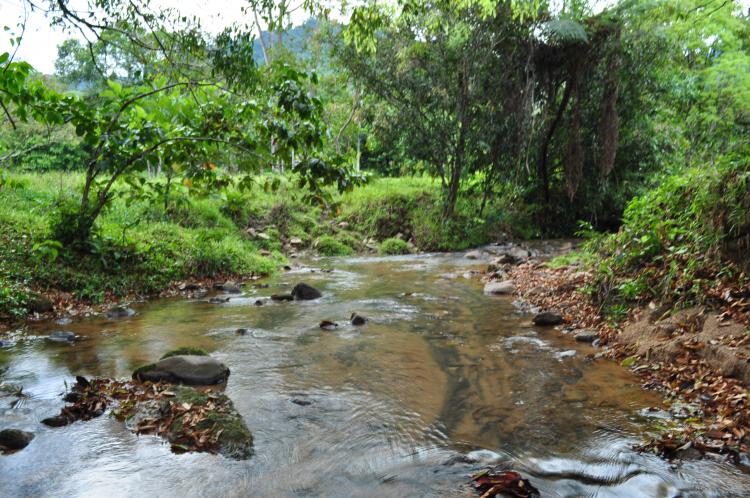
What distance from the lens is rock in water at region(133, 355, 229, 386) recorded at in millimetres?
4992

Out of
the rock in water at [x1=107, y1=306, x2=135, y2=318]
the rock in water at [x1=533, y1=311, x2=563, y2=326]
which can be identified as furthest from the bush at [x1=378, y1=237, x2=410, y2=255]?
the rock in water at [x1=533, y1=311, x2=563, y2=326]

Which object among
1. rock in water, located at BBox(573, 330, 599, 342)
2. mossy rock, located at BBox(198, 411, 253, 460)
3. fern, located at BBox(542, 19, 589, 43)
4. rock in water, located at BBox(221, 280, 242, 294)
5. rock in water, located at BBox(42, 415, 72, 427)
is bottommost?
rock in water, located at BBox(221, 280, 242, 294)

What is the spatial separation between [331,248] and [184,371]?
41.2 feet

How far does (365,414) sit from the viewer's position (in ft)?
14.2

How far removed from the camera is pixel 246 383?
16.7 ft

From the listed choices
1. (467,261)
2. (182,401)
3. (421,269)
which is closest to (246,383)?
(182,401)

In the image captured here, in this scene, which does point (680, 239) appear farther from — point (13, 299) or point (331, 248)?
point (331, 248)

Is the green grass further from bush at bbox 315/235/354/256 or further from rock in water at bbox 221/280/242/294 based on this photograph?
bush at bbox 315/235/354/256

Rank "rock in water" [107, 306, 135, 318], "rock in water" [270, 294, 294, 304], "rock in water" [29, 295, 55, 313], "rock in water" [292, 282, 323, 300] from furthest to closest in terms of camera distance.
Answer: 1. "rock in water" [292, 282, 323, 300]
2. "rock in water" [270, 294, 294, 304]
3. "rock in water" [107, 306, 135, 318]
4. "rock in water" [29, 295, 55, 313]

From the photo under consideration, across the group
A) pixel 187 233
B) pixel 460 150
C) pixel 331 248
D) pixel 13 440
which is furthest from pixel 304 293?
pixel 460 150

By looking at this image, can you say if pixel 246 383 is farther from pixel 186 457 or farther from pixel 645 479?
pixel 645 479

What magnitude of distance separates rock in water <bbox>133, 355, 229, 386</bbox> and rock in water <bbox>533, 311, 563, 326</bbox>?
417 cm

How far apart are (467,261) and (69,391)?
1120 centimetres

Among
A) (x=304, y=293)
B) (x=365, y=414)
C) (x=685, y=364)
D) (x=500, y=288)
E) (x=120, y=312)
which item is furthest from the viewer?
(x=500, y=288)
